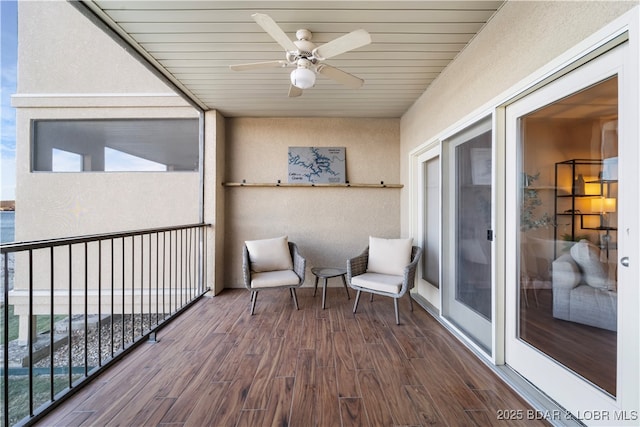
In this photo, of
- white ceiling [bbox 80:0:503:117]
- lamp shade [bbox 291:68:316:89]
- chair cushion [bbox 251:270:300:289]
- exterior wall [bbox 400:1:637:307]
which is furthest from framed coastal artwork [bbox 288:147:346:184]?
lamp shade [bbox 291:68:316:89]

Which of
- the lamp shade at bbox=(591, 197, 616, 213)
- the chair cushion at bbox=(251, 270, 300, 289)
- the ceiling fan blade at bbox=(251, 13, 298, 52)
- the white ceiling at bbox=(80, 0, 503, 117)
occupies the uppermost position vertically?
the white ceiling at bbox=(80, 0, 503, 117)

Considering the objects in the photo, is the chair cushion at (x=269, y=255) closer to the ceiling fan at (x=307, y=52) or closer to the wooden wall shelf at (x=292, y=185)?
the wooden wall shelf at (x=292, y=185)

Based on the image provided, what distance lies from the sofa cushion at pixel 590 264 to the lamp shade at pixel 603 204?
19 cm

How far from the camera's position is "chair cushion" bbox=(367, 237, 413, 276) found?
2.93 meters

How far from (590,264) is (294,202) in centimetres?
308

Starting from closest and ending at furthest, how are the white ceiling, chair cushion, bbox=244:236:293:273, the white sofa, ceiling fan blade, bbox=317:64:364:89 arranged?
the white sofa → the white ceiling → ceiling fan blade, bbox=317:64:364:89 → chair cushion, bbox=244:236:293:273

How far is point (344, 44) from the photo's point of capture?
165 centimetres

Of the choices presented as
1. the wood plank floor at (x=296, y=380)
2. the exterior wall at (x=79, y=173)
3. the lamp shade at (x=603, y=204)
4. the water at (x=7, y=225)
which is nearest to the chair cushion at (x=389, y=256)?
the wood plank floor at (x=296, y=380)

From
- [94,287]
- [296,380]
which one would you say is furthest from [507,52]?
[94,287]

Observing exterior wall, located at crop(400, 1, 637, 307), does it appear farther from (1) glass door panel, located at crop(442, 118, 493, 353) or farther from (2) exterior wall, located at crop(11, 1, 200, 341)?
(2) exterior wall, located at crop(11, 1, 200, 341)

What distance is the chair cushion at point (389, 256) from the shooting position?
2932 mm

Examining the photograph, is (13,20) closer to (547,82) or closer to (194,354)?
(194,354)

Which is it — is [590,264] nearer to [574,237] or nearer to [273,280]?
[574,237]

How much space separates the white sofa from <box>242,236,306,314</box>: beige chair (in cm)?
223
